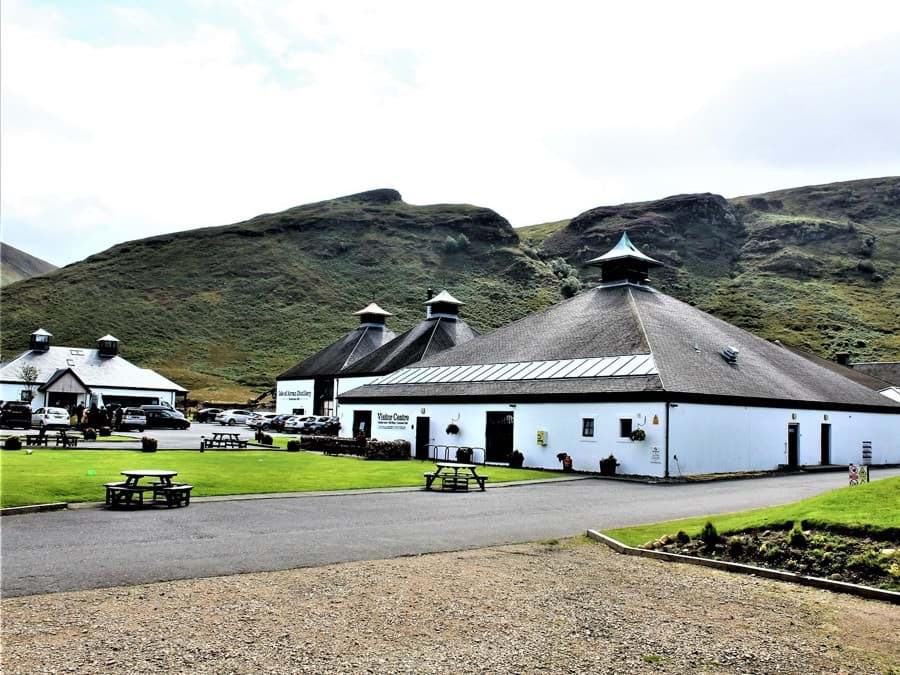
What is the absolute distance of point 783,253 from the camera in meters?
133

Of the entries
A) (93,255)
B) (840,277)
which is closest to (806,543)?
(840,277)

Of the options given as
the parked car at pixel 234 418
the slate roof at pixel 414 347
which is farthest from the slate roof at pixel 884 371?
the parked car at pixel 234 418

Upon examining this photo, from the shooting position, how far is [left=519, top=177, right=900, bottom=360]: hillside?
327ft

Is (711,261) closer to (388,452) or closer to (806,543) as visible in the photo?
(388,452)

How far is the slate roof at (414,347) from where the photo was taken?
56.2 meters

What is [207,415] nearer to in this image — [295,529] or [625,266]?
[625,266]

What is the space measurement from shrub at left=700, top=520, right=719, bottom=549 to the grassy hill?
79.1 meters

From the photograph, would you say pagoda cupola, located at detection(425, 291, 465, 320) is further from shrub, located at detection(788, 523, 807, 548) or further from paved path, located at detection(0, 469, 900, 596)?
shrub, located at detection(788, 523, 807, 548)

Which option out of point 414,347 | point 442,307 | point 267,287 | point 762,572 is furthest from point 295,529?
point 267,287

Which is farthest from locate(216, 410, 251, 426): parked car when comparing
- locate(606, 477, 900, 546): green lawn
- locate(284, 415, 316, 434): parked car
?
locate(606, 477, 900, 546): green lawn

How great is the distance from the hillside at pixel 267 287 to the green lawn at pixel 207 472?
191 ft

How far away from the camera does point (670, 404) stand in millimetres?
27844

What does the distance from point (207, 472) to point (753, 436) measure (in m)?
21.1

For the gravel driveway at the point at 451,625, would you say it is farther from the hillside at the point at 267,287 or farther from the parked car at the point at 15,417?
the hillside at the point at 267,287
